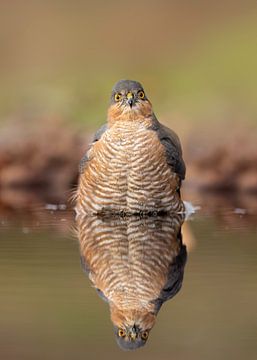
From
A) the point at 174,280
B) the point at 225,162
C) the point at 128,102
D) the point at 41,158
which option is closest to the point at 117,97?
the point at 128,102

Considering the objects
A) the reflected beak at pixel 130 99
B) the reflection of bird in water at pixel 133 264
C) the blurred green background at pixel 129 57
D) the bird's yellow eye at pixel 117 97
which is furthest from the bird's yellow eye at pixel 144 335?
the blurred green background at pixel 129 57

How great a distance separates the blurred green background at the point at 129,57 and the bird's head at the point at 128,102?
5097 millimetres

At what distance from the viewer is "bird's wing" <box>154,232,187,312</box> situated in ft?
20.4

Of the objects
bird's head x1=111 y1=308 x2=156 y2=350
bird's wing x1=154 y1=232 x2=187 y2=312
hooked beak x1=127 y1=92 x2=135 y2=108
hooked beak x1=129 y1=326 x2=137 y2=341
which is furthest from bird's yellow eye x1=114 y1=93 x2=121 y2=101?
hooked beak x1=129 y1=326 x2=137 y2=341

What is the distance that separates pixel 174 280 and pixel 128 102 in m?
3.33

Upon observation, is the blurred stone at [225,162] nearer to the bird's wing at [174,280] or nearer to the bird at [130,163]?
the bird at [130,163]

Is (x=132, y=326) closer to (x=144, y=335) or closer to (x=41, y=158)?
(x=144, y=335)

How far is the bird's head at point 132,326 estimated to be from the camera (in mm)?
5254

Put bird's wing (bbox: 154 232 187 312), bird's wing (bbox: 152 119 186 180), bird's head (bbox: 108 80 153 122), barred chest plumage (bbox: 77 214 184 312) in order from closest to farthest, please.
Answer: bird's wing (bbox: 154 232 187 312) < barred chest plumage (bbox: 77 214 184 312) < bird's head (bbox: 108 80 153 122) < bird's wing (bbox: 152 119 186 180)

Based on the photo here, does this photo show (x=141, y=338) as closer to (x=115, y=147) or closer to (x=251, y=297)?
(x=251, y=297)

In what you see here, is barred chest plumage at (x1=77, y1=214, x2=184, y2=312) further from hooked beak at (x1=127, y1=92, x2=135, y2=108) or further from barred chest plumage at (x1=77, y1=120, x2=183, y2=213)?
hooked beak at (x1=127, y1=92, x2=135, y2=108)

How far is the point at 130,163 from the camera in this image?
9.76 m

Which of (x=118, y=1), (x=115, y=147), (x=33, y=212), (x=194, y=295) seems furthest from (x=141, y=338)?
(x=118, y=1)

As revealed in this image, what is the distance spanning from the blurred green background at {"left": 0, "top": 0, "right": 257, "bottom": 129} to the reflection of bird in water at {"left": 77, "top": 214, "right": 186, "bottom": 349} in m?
5.79
